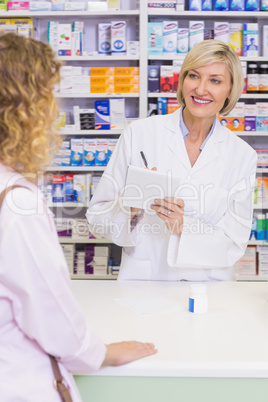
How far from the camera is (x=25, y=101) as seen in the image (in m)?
0.99

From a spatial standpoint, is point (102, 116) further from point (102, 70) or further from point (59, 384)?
point (59, 384)

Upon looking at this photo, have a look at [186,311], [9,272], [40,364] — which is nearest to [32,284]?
[9,272]

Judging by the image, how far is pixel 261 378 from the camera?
1300 mm

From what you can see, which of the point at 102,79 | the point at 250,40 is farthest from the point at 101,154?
the point at 250,40

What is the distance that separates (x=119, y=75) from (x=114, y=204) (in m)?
2.20

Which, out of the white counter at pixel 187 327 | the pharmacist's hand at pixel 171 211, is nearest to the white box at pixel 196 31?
the pharmacist's hand at pixel 171 211

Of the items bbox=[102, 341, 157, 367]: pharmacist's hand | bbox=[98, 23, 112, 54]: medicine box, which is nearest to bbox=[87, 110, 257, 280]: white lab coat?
bbox=[102, 341, 157, 367]: pharmacist's hand

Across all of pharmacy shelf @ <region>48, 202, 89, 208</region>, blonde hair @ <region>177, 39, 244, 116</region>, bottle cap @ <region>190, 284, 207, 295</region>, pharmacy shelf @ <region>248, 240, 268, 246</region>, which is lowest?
pharmacy shelf @ <region>248, 240, 268, 246</region>

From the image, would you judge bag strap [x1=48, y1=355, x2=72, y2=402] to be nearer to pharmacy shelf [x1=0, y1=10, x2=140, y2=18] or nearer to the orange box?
the orange box

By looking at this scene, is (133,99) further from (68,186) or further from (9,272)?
(9,272)

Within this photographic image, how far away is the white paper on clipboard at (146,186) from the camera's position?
1.82 m

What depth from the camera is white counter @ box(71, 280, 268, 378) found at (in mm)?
1283

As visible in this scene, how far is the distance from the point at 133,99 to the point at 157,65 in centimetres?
39

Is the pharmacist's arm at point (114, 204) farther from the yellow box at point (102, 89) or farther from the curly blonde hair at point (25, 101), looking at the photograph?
the yellow box at point (102, 89)
